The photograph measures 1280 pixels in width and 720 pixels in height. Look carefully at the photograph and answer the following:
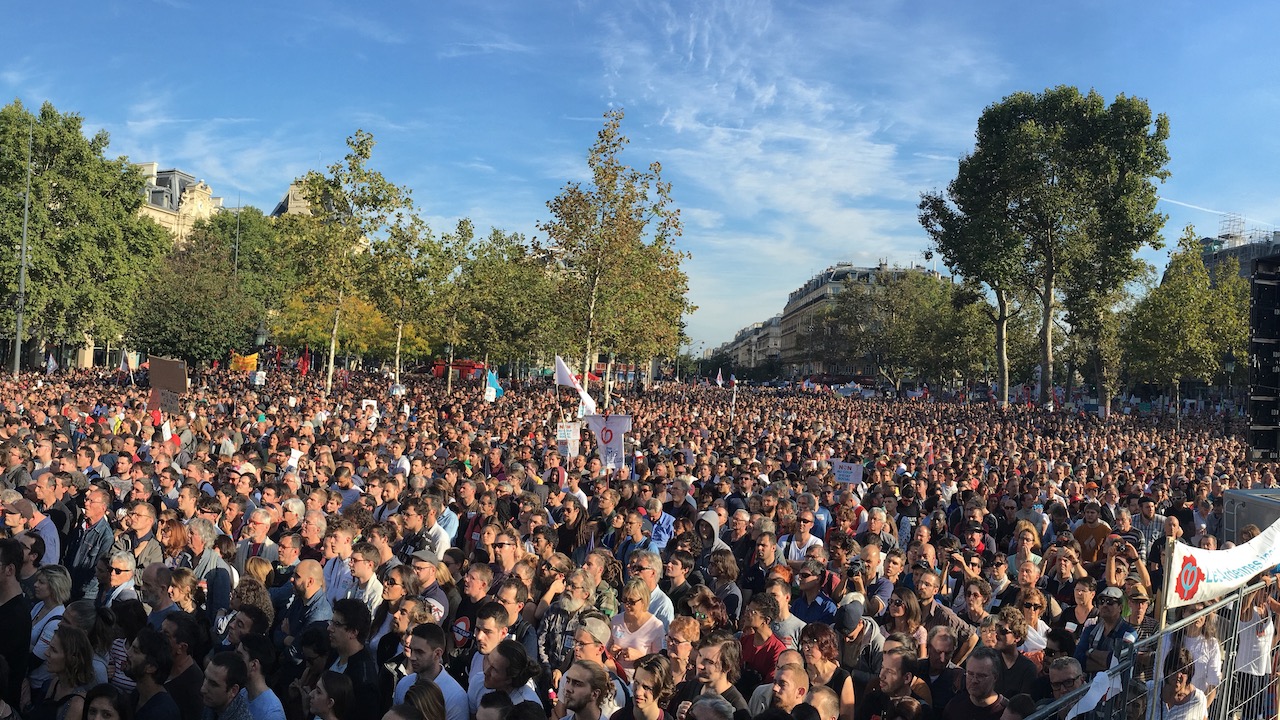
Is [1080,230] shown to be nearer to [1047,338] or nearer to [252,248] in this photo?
[1047,338]

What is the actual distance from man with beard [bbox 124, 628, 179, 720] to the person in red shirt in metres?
2.98

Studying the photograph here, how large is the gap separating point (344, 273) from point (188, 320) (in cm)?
1681

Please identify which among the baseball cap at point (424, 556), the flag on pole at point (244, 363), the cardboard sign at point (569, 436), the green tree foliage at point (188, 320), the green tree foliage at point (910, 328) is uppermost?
the green tree foliage at point (910, 328)

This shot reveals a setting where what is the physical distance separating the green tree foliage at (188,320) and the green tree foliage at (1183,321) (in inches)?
1576

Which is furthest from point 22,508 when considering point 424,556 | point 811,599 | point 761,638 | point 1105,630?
point 1105,630

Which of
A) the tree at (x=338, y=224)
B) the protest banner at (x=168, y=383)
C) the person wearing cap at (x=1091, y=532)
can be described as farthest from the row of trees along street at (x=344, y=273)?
the person wearing cap at (x=1091, y=532)

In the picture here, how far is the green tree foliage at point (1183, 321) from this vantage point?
A: 124 ft

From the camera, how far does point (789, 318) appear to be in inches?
7441

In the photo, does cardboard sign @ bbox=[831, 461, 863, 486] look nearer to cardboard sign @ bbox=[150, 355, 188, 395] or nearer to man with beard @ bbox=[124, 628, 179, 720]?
man with beard @ bbox=[124, 628, 179, 720]

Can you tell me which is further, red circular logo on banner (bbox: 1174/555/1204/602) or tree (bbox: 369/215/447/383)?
tree (bbox: 369/215/447/383)

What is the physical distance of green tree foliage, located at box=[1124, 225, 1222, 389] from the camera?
37812 mm

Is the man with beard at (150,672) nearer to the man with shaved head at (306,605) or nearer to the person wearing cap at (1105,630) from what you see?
the man with shaved head at (306,605)

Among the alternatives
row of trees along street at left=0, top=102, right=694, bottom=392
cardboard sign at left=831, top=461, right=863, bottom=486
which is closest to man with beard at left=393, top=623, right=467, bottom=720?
cardboard sign at left=831, top=461, right=863, bottom=486

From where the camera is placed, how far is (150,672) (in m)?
4.55
